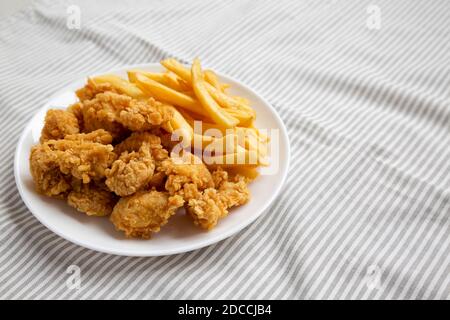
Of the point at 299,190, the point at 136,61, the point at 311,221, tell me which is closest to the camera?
the point at 311,221

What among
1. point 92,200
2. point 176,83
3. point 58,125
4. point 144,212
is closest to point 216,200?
point 144,212

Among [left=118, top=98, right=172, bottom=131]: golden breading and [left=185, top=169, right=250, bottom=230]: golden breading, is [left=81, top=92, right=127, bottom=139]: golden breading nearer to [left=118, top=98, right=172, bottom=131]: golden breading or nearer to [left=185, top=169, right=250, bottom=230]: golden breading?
[left=118, top=98, right=172, bottom=131]: golden breading

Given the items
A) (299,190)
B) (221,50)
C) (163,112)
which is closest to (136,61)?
(221,50)

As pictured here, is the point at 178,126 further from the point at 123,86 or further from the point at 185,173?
the point at 123,86

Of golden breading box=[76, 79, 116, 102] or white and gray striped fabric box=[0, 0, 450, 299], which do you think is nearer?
white and gray striped fabric box=[0, 0, 450, 299]

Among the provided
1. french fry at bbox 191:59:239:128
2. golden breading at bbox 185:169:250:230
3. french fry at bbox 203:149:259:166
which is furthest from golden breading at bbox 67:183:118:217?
french fry at bbox 191:59:239:128

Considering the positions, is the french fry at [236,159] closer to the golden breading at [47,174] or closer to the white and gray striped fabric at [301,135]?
the white and gray striped fabric at [301,135]

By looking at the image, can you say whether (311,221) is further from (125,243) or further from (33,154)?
(33,154)
